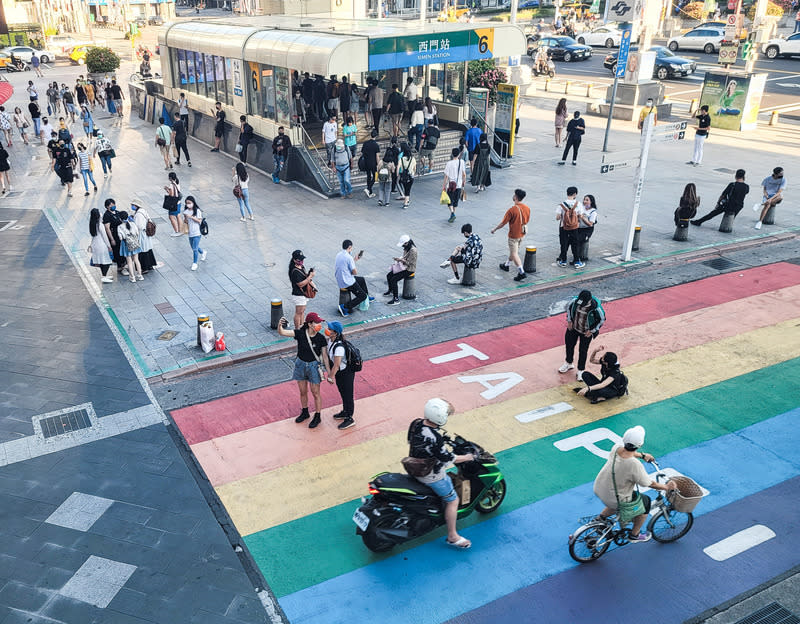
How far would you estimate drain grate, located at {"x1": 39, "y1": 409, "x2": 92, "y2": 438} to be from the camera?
30.2 feet

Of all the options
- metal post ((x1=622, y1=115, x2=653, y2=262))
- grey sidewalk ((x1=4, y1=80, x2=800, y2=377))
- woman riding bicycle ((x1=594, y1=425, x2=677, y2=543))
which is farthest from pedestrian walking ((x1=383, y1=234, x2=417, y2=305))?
woman riding bicycle ((x1=594, y1=425, x2=677, y2=543))

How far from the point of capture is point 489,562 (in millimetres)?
7016

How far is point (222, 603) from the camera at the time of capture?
21.4 feet

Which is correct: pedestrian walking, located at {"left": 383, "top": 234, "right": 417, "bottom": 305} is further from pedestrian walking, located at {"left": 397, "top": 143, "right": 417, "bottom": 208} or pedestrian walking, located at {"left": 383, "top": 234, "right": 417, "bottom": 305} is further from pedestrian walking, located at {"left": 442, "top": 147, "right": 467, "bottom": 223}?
pedestrian walking, located at {"left": 397, "top": 143, "right": 417, "bottom": 208}

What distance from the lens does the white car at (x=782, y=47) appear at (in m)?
41.6

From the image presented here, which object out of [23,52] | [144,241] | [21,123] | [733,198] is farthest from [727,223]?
[23,52]

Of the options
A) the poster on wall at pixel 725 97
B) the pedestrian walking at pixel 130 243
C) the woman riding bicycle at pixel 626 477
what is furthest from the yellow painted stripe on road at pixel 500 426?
the poster on wall at pixel 725 97

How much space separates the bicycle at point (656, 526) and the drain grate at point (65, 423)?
21.7ft

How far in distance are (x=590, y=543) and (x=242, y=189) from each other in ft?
42.6

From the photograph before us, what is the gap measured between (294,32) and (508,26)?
6.88 m

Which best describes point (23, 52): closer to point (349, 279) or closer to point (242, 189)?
point (242, 189)

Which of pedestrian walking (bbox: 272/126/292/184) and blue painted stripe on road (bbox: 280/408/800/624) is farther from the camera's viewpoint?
pedestrian walking (bbox: 272/126/292/184)

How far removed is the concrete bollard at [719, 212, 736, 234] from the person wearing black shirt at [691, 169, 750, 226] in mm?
66

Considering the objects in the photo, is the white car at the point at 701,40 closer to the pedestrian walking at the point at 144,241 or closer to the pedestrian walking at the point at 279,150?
the pedestrian walking at the point at 279,150
